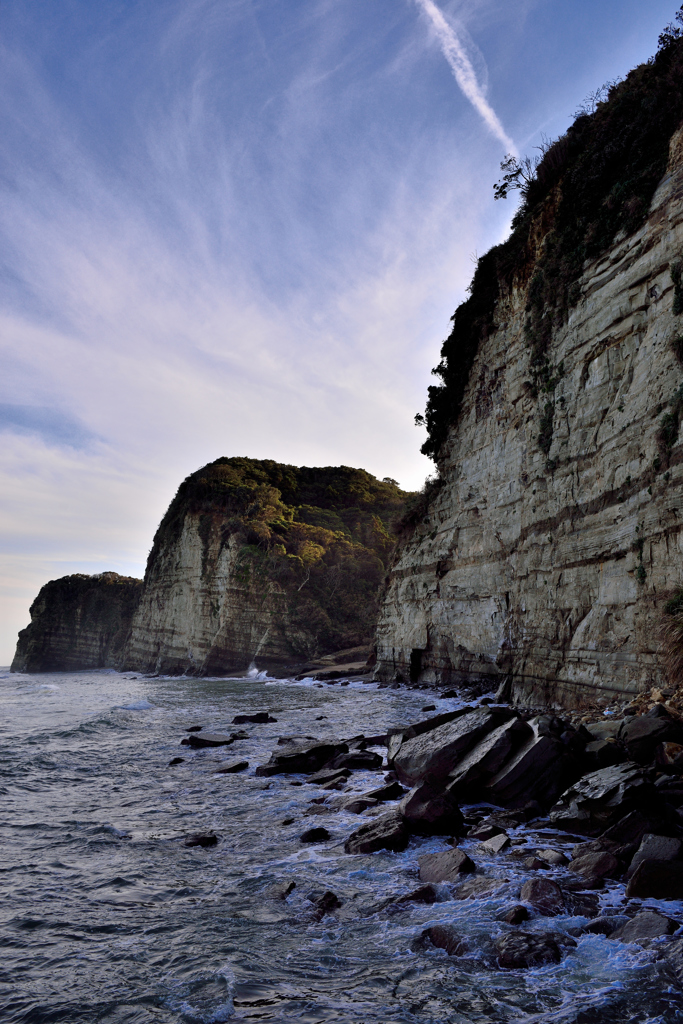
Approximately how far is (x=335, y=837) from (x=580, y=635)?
938 centimetres

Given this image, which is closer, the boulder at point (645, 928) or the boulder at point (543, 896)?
the boulder at point (645, 928)

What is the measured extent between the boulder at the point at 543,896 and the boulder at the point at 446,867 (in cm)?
77

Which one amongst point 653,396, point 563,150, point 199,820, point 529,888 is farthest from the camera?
point 563,150

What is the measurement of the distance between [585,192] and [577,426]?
8174 millimetres

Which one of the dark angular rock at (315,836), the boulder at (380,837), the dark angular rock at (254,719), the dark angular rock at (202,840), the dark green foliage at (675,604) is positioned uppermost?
the dark green foliage at (675,604)

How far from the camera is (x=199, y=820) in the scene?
8.80 metres

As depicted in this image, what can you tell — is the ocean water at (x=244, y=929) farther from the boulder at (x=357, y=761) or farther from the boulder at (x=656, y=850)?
the boulder at (x=357, y=761)

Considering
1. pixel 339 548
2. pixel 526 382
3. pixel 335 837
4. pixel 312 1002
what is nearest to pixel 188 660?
pixel 339 548

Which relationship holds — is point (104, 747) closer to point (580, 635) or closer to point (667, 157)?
point (580, 635)

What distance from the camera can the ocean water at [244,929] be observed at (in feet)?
13.3

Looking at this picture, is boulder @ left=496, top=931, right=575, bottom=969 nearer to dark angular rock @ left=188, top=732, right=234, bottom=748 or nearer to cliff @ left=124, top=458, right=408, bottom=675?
dark angular rock @ left=188, top=732, right=234, bottom=748

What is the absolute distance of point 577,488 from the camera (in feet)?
50.9

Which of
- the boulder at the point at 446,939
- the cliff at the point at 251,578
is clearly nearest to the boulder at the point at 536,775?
the boulder at the point at 446,939

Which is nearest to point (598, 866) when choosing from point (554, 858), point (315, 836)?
point (554, 858)
